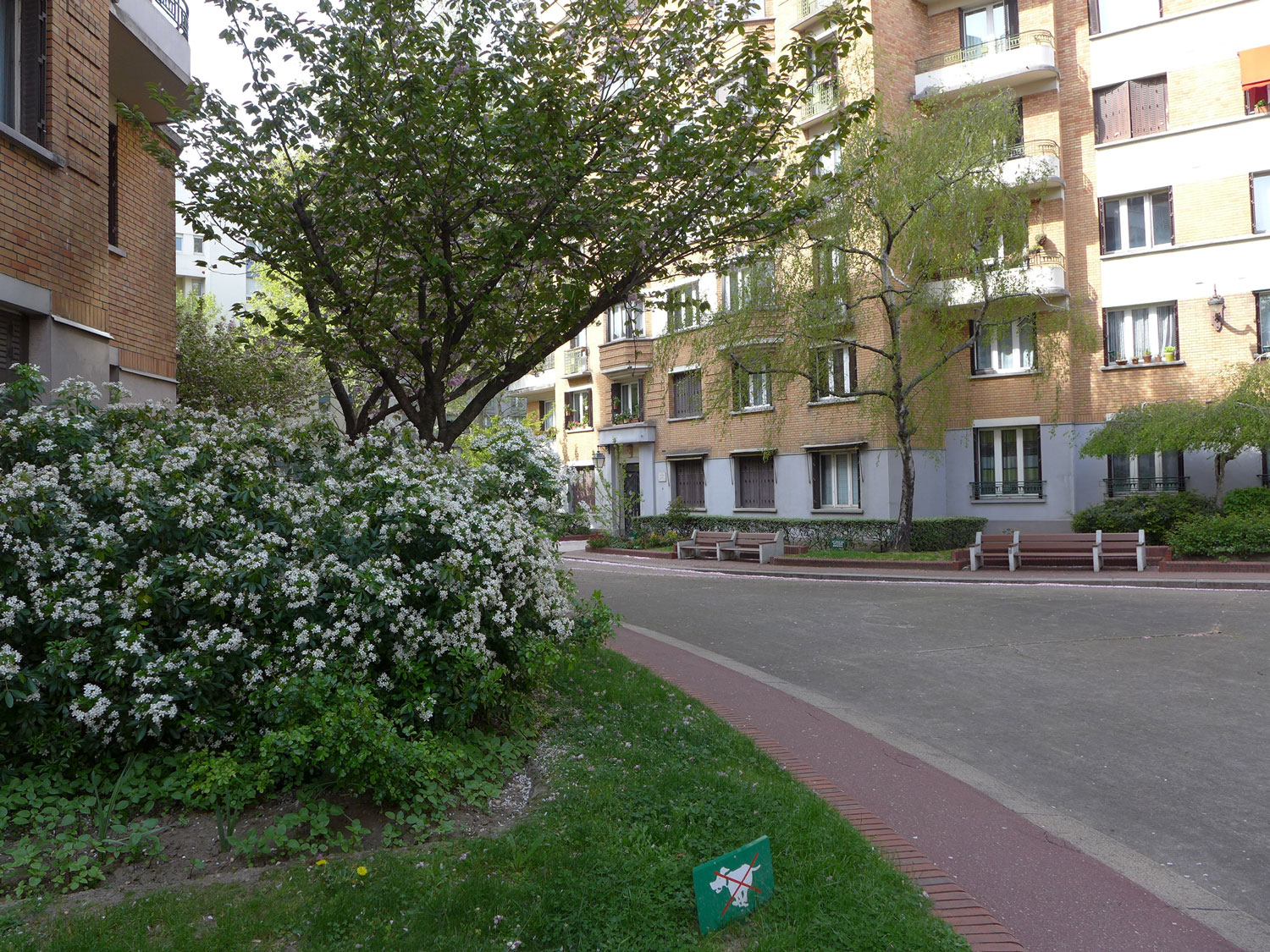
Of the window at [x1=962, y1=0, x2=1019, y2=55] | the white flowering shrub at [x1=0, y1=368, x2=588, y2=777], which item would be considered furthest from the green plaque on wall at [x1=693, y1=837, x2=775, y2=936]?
the window at [x1=962, y1=0, x2=1019, y2=55]

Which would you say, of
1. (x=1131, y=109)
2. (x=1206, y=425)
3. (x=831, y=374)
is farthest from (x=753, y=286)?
(x=1131, y=109)

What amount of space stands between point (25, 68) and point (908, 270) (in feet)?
58.8

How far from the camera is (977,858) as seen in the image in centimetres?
486

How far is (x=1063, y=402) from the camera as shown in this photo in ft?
80.7

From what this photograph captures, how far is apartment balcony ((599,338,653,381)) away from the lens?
33.5 meters

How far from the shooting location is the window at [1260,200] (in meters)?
22.5

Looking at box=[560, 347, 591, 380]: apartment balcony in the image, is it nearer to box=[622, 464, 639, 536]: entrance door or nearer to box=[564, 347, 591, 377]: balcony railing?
box=[564, 347, 591, 377]: balcony railing

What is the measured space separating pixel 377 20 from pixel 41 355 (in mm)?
4567

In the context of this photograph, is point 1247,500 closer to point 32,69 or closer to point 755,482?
point 755,482

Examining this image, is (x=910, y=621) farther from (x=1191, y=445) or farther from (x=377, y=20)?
(x=1191, y=445)

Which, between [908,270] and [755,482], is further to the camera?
[755,482]

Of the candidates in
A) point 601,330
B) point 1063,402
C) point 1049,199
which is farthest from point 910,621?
point 601,330

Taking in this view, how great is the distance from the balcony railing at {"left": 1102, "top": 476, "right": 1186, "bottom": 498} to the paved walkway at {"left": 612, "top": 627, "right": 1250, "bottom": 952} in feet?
63.9

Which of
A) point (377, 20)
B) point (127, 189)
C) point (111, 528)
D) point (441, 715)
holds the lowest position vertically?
point (441, 715)
